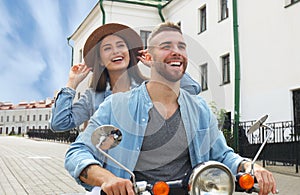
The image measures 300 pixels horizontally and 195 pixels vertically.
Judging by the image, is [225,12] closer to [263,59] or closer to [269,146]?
[263,59]

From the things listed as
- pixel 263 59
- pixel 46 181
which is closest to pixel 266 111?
pixel 263 59

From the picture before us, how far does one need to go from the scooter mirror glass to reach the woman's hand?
4.16ft

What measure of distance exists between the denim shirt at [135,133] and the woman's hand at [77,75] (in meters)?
0.93

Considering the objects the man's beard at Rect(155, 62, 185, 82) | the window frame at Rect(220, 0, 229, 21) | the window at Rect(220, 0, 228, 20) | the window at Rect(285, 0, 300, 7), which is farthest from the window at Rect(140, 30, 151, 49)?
the window at Rect(220, 0, 228, 20)

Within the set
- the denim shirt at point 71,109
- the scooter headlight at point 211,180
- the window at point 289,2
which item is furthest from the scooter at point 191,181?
the window at point 289,2

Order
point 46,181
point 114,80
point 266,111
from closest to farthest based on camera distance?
point 114,80, point 46,181, point 266,111

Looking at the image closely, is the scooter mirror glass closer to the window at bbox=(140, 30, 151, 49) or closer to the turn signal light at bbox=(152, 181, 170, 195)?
the turn signal light at bbox=(152, 181, 170, 195)

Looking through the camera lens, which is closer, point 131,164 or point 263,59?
point 131,164

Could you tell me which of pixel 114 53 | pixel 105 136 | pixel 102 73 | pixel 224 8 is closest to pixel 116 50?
pixel 114 53

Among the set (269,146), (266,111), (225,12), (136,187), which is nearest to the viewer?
(136,187)

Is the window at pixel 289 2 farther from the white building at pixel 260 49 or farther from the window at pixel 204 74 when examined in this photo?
the window at pixel 204 74

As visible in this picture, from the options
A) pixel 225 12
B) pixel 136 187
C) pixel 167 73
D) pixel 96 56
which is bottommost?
pixel 136 187

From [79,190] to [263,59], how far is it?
9184 millimetres

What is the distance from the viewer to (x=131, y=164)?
1845 mm
